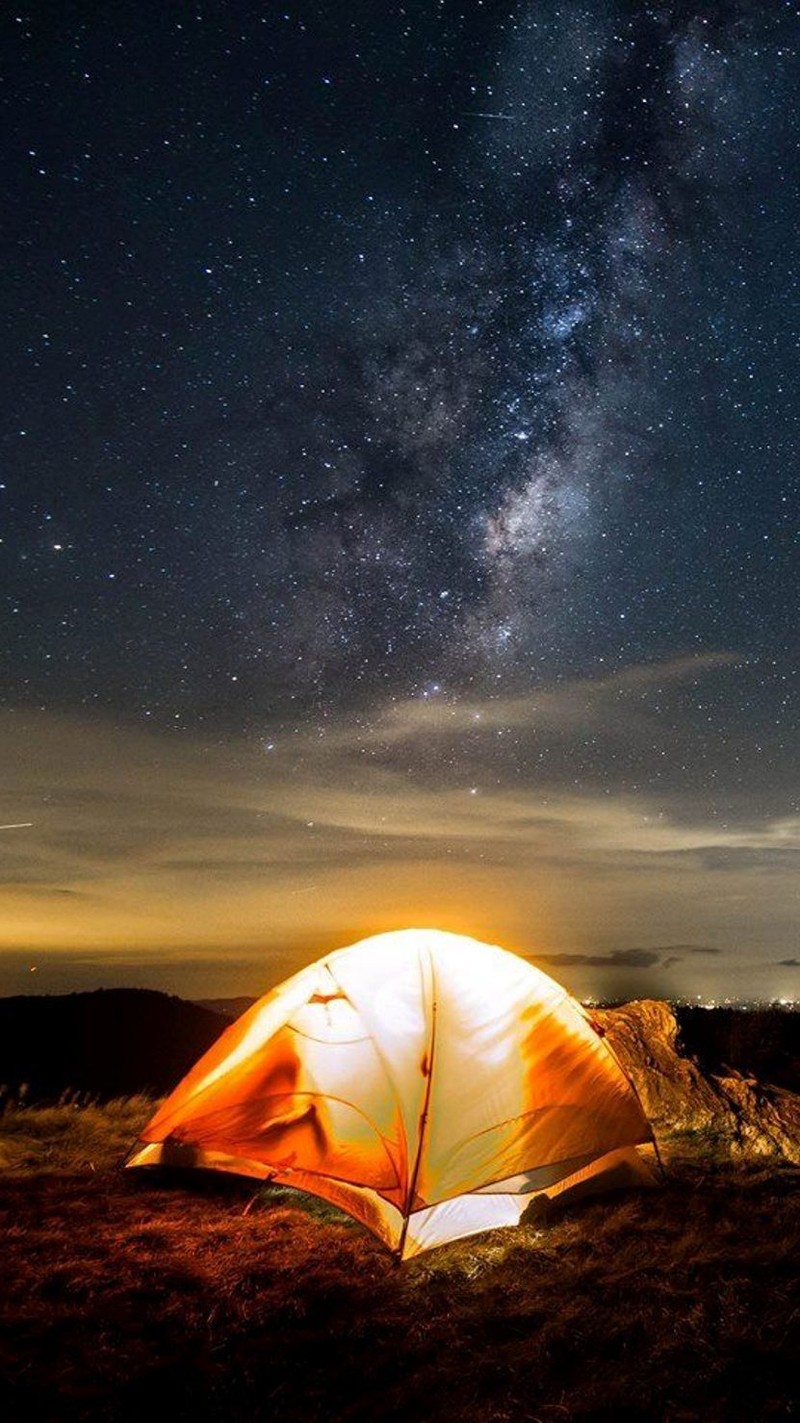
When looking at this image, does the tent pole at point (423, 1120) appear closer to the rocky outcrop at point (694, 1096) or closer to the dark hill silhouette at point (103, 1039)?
the rocky outcrop at point (694, 1096)

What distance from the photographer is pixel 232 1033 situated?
6406 millimetres

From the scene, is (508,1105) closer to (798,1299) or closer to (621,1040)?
(798,1299)

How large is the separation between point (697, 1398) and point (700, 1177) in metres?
3.23

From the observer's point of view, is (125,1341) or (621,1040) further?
(621,1040)

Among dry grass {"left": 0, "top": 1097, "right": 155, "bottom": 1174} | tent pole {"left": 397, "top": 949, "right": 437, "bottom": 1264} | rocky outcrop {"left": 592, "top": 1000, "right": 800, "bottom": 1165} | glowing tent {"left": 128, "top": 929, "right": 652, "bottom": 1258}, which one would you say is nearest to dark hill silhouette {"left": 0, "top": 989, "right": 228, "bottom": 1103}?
dry grass {"left": 0, "top": 1097, "right": 155, "bottom": 1174}

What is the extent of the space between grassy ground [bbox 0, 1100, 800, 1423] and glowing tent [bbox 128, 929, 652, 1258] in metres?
0.30

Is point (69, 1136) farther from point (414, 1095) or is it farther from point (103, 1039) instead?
point (103, 1039)

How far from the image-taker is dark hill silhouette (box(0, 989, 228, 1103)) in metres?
19.7

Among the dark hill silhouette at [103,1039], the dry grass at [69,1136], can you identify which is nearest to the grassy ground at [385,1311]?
the dry grass at [69,1136]

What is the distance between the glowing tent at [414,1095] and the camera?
5270 mm

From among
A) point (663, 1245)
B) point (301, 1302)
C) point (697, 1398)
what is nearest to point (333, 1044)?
point (301, 1302)

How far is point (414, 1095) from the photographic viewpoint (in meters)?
5.46

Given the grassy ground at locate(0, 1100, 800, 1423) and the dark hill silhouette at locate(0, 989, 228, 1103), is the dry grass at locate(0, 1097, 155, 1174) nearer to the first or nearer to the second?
the grassy ground at locate(0, 1100, 800, 1423)

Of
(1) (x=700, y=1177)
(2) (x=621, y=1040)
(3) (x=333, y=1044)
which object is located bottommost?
(1) (x=700, y=1177)
